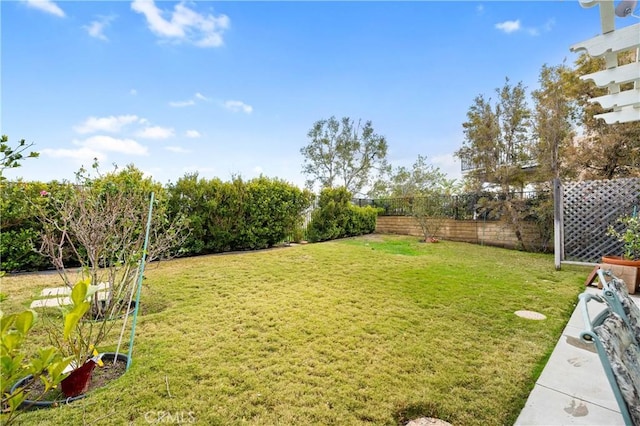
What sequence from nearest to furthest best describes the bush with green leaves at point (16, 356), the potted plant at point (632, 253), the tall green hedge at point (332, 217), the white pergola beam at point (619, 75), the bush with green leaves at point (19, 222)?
the bush with green leaves at point (16, 356)
the white pergola beam at point (619, 75)
the potted plant at point (632, 253)
the bush with green leaves at point (19, 222)
the tall green hedge at point (332, 217)

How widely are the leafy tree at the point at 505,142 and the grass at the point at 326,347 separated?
4861mm

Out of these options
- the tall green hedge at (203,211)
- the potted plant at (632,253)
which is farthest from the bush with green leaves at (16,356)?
the potted plant at (632,253)

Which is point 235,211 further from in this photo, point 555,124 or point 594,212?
point 555,124

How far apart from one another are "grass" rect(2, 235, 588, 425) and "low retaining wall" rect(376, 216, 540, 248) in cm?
466

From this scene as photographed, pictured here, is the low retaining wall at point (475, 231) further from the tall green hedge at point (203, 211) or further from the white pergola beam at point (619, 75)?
the white pergola beam at point (619, 75)

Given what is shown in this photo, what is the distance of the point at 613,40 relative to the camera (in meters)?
2.96

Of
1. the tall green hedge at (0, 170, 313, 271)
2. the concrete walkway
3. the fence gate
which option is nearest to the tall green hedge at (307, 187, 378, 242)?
the tall green hedge at (0, 170, 313, 271)

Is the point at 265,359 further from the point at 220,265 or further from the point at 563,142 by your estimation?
the point at 563,142

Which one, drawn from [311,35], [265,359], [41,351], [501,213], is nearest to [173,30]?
[311,35]

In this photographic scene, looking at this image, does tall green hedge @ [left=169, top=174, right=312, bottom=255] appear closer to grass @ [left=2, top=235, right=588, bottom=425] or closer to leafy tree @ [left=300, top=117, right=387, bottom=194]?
grass @ [left=2, top=235, right=588, bottom=425]

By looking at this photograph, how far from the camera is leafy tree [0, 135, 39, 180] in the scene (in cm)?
120

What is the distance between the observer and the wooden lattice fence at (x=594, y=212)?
19.8 feet

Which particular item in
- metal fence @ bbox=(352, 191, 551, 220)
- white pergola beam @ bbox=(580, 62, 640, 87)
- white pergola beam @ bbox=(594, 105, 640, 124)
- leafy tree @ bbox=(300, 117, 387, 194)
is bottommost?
metal fence @ bbox=(352, 191, 551, 220)

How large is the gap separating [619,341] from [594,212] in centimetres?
707
